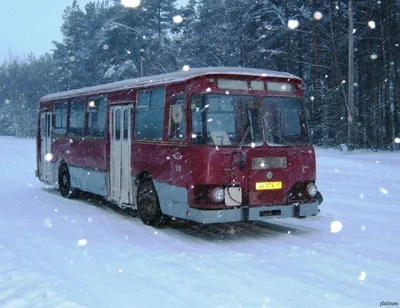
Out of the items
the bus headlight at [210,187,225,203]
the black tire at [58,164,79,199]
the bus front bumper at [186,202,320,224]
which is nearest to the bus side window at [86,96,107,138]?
the black tire at [58,164,79,199]

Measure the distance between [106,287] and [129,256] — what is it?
5.24 feet

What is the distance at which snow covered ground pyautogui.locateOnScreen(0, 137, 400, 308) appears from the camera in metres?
6.19

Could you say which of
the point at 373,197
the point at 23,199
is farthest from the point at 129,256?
the point at 373,197

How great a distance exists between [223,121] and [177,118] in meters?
0.96

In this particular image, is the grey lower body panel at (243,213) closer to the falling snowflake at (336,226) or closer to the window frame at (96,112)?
the falling snowflake at (336,226)

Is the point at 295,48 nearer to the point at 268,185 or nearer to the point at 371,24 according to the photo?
the point at 371,24

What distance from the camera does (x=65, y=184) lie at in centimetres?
1570

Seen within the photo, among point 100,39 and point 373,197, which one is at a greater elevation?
point 100,39

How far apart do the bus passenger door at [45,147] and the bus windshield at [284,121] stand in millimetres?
9301

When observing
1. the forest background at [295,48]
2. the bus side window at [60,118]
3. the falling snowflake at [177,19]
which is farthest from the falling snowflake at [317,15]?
the bus side window at [60,118]

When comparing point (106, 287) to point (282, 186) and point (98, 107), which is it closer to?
point (282, 186)

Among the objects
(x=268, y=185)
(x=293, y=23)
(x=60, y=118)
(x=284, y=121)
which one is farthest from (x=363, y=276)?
(x=293, y=23)

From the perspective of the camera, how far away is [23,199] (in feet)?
48.5

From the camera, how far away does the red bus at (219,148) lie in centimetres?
918
